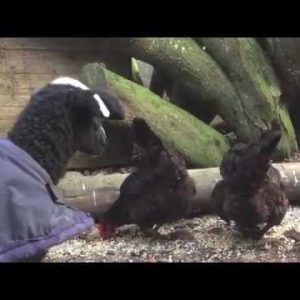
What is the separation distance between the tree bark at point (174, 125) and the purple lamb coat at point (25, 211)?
1012 mm

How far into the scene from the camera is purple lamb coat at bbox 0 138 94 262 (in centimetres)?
162

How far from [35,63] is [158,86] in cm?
57

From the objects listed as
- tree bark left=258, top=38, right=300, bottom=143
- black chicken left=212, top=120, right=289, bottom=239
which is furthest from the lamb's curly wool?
tree bark left=258, top=38, right=300, bottom=143

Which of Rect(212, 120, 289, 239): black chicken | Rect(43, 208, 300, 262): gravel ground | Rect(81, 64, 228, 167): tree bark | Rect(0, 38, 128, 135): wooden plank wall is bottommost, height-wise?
Rect(43, 208, 300, 262): gravel ground

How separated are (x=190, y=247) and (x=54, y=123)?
922 mm

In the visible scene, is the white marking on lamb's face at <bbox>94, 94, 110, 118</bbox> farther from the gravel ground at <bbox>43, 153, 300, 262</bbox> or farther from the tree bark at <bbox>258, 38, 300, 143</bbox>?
the tree bark at <bbox>258, 38, 300, 143</bbox>

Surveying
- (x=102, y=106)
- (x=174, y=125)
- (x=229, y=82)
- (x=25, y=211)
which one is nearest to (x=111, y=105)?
(x=102, y=106)

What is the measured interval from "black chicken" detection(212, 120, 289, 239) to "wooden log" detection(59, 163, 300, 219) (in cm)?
9

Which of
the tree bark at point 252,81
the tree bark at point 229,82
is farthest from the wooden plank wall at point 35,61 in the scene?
the tree bark at point 252,81
